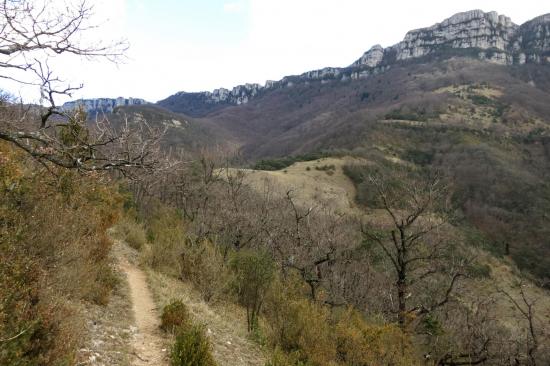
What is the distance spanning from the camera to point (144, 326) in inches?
307

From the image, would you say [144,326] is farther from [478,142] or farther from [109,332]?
[478,142]

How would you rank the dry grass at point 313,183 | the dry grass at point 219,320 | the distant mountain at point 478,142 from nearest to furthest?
the dry grass at point 219,320
the dry grass at point 313,183
the distant mountain at point 478,142

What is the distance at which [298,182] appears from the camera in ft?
212

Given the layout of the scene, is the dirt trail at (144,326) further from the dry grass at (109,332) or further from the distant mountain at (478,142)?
the distant mountain at (478,142)

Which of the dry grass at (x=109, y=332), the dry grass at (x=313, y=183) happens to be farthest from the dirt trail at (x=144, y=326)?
the dry grass at (x=313, y=183)

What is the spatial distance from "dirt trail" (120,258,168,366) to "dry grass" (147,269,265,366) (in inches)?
9.7

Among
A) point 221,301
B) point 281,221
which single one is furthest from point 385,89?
point 221,301

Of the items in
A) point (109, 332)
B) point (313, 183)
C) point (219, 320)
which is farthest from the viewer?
point (313, 183)

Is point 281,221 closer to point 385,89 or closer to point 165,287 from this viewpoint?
point 165,287

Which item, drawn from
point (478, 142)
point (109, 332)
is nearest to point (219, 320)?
point (109, 332)

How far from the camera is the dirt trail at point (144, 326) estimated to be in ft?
21.5

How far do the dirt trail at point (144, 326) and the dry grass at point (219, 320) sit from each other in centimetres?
25

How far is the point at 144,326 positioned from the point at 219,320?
206 centimetres

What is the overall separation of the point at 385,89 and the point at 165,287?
18753cm
